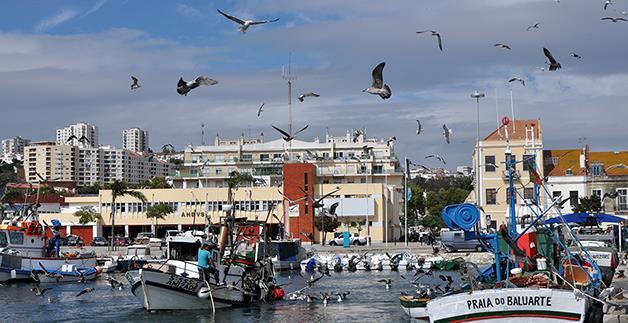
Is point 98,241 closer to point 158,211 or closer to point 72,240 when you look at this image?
point 72,240

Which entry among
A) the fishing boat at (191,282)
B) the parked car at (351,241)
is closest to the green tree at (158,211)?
the parked car at (351,241)

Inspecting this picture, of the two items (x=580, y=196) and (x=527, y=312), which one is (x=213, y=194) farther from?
(x=527, y=312)

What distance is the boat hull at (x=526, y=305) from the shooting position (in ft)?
66.5

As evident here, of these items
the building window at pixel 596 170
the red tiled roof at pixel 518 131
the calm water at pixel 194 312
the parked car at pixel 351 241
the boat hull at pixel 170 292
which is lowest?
the calm water at pixel 194 312

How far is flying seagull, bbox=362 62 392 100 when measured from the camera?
108 ft

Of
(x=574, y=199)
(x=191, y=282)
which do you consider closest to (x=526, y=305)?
(x=191, y=282)

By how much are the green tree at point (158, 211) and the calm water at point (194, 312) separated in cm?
4718

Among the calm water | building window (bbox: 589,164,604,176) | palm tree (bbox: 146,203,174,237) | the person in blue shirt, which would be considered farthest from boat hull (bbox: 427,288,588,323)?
palm tree (bbox: 146,203,174,237)

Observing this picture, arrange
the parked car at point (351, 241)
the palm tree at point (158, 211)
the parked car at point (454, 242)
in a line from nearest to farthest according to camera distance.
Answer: the parked car at point (454, 242)
the parked car at point (351, 241)
the palm tree at point (158, 211)

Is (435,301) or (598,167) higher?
(598,167)

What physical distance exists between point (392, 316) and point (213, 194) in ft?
215

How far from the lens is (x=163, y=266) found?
32.4 m

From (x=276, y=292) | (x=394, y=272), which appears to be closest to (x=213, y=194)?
(x=394, y=272)

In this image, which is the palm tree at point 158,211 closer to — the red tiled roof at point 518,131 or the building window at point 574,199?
the red tiled roof at point 518,131
